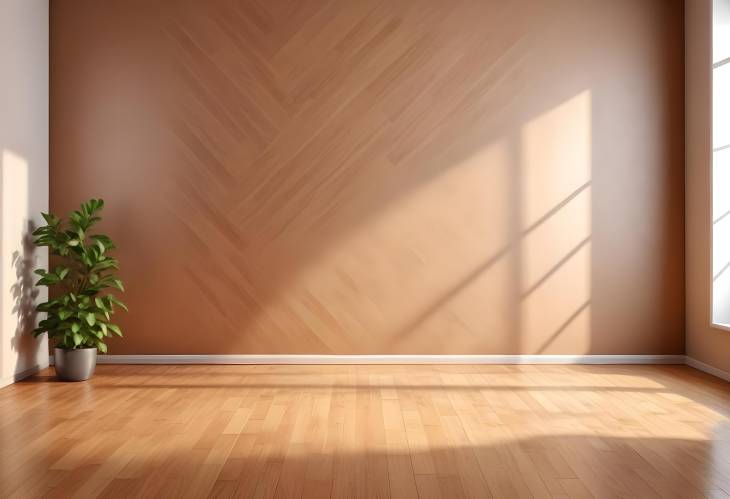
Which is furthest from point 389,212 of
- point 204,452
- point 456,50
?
point 204,452

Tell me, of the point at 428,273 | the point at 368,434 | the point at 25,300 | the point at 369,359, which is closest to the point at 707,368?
the point at 428,273

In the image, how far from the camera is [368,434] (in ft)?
10.6

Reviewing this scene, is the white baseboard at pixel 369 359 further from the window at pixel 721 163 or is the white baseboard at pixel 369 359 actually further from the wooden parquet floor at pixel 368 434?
the window at pixel 721 163

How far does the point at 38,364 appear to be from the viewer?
479 cm

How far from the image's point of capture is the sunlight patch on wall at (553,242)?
5094mm

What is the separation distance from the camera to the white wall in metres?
4.39

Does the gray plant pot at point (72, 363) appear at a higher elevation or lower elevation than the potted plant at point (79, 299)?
lower

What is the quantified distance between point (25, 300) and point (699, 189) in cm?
505

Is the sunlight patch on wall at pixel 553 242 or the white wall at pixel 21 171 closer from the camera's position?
the white wall at pixel 21 171

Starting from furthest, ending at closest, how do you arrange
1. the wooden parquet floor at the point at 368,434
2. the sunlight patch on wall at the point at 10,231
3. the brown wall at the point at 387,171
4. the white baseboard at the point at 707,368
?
the brown wall at the point at 387,171, the white baseboard at the point at 707,368, the sunlight patch on wall at the point at 10,231, the wooden parquet floor at the point at 368,434

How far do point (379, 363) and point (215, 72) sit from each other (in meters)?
2.64

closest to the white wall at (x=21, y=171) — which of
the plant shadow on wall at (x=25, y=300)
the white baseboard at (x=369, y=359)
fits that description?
the plant shadow on wall at (x=25, y=300)

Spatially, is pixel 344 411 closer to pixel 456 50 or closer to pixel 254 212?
pixel 254 212

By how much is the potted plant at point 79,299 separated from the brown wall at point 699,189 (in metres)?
4.26
